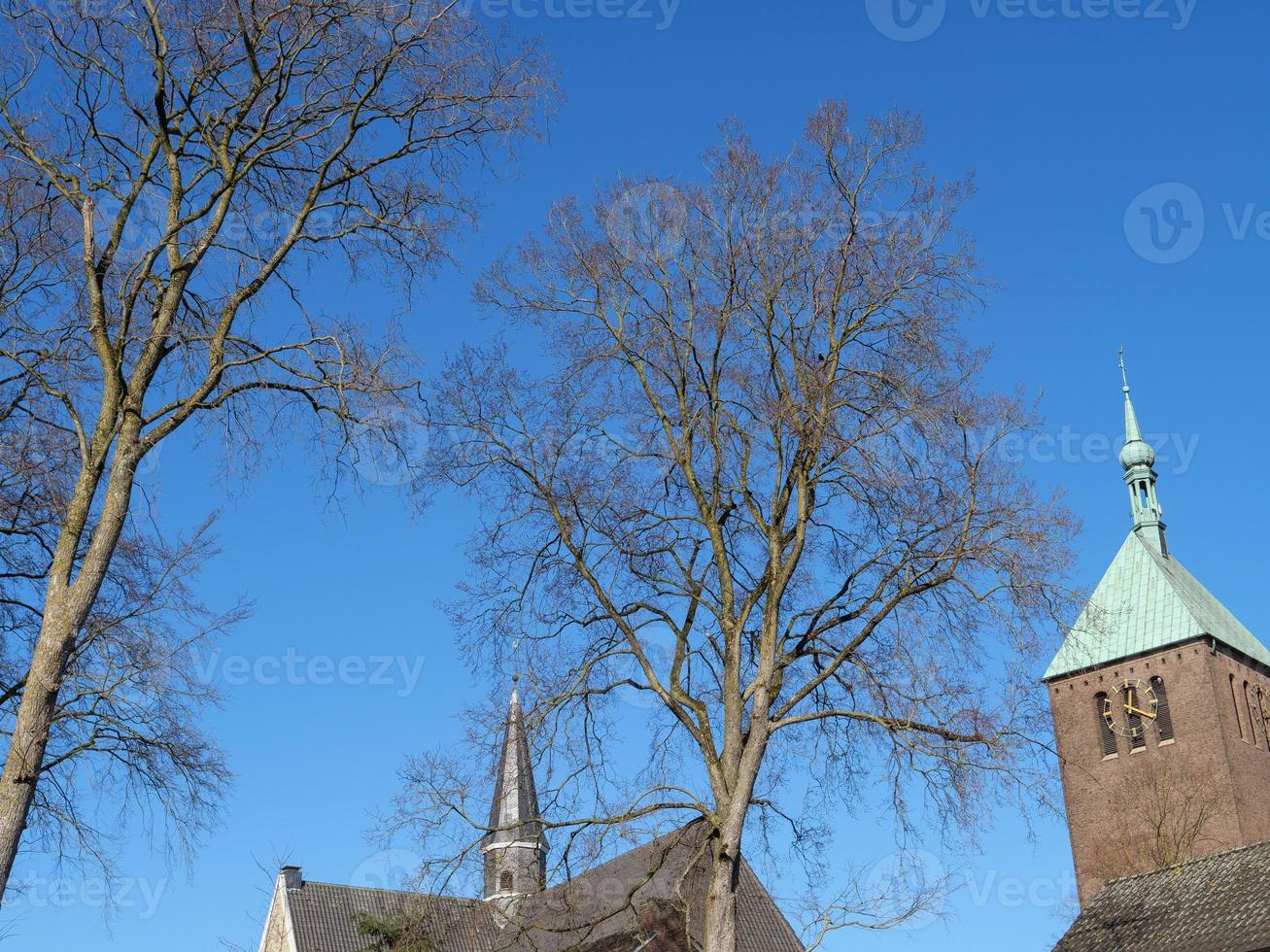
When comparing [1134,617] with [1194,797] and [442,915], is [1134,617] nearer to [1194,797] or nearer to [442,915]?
[1194,797]

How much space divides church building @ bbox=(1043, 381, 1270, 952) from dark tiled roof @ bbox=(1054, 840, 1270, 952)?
1882cm

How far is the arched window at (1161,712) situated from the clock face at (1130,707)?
5.4 inches

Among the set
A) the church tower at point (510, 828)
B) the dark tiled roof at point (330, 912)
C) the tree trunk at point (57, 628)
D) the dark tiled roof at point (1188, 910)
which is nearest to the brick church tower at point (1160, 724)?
the dark tiled roof at point (1188, 910)

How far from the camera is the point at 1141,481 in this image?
6488 centimetres

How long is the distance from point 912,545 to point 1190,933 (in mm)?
18372

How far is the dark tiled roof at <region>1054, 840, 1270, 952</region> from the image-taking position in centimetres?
2705

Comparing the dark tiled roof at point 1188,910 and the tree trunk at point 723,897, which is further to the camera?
the dark tiled roof at point 1188,910

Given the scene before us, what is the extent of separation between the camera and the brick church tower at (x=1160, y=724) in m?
53.9

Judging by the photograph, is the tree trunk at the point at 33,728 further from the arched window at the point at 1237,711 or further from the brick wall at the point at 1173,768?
the arched window at the point at 1237,711

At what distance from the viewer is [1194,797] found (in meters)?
54.3

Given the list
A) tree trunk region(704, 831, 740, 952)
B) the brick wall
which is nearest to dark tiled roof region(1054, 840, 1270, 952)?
tree trunk region(704, 831, 740, 952)

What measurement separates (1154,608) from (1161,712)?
4.53 meters

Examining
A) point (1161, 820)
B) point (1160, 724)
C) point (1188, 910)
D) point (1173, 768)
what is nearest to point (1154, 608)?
point (1160, 724)

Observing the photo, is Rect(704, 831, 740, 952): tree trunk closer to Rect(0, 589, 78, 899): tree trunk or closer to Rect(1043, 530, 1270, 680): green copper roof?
Rect(0, 589, 78, 899): tree trunk
